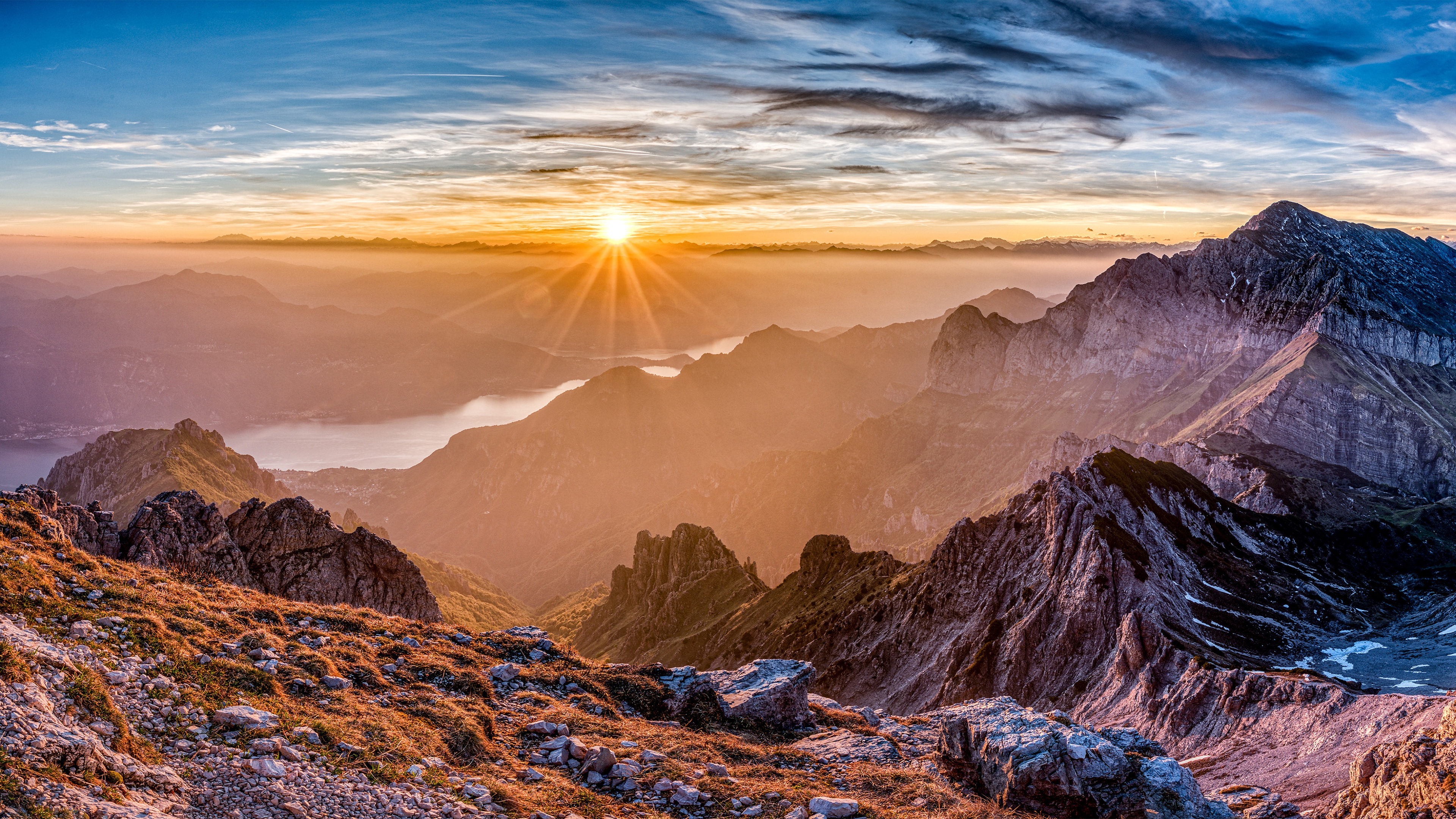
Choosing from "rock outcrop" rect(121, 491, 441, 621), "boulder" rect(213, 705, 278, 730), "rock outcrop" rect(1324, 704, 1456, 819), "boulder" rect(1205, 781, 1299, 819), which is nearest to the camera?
"boulder" rect(213, 705, 278, 730)

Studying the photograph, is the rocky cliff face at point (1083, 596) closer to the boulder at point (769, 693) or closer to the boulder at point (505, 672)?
the boulder at point (769, 693)

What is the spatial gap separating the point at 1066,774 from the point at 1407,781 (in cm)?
2193

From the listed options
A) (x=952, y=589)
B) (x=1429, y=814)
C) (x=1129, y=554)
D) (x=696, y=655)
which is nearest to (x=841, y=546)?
(x=696, y=655)

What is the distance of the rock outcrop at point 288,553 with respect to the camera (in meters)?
70.1

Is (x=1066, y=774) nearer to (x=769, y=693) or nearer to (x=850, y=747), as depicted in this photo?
(x=850, y=747)

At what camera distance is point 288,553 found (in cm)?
7938

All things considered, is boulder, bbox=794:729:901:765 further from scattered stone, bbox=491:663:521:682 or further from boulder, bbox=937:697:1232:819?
scattered stone, bbox=491:663:521:682

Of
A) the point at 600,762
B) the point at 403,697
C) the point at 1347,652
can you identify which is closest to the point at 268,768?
the point at 403,697

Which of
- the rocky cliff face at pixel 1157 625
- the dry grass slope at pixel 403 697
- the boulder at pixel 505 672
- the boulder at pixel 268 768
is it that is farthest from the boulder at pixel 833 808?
the rocky cliff face at pixel 1157 625

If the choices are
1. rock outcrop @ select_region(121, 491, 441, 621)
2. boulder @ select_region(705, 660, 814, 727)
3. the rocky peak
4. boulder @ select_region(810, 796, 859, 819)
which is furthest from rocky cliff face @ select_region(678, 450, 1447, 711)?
boulder @ select_region(810, 796, 859, 819)

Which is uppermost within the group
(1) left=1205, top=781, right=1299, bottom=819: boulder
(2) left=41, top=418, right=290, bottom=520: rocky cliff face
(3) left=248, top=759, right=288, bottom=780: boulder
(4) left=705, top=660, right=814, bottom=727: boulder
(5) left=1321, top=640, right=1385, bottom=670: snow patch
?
(3) left=248, top=759, right=288, bottom=780: boulder

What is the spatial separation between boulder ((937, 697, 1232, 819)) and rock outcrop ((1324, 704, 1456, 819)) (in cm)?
1316

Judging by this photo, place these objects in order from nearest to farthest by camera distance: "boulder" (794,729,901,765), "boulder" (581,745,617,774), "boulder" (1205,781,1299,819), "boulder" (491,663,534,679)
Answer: "boulder" (581,745,617,774) → "boulder" (794,729,901,765) → "boulder" (491,663,534,679) → "boulder" (1205,781,1299,819)

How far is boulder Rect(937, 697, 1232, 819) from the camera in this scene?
28031mm
